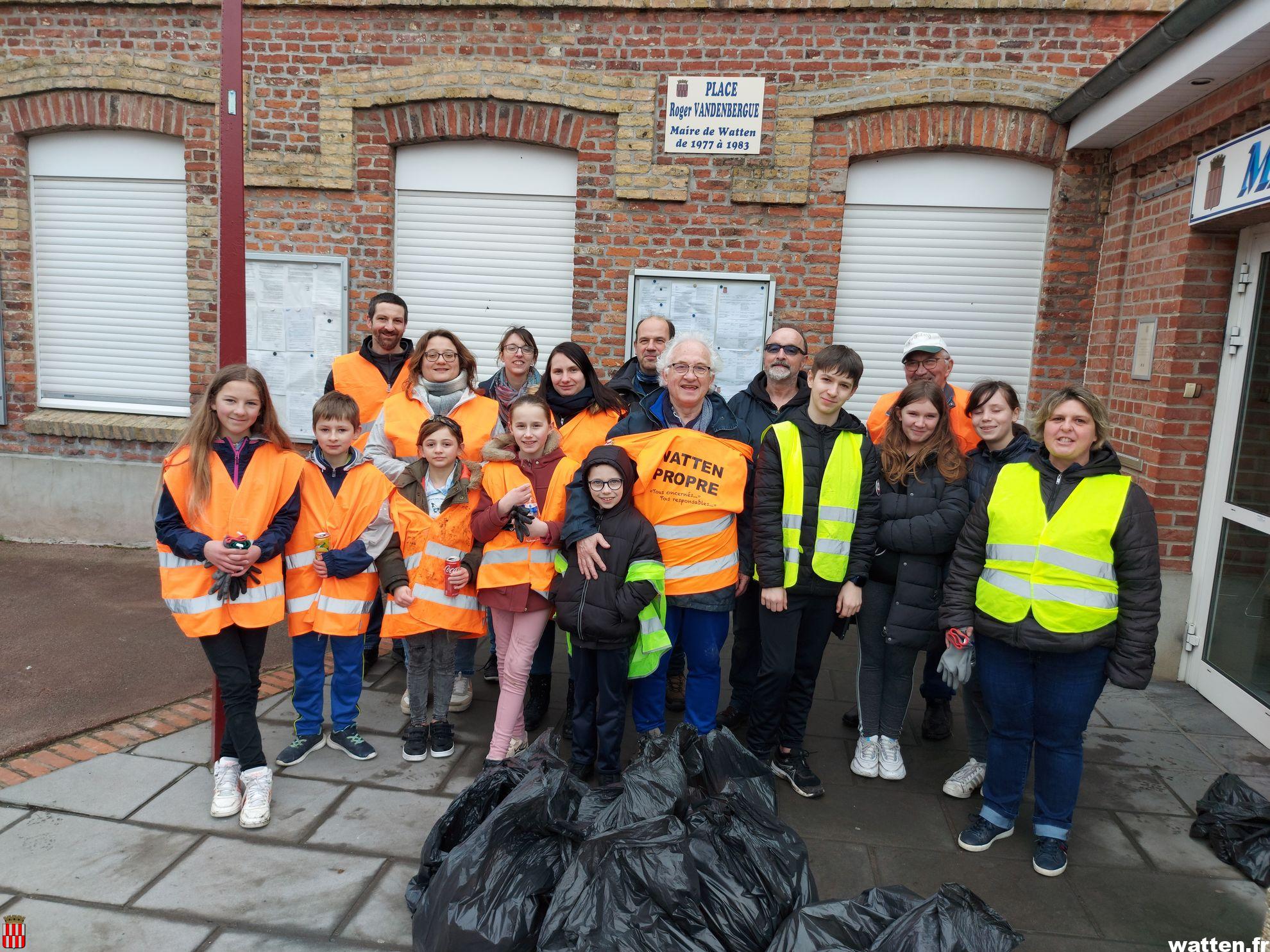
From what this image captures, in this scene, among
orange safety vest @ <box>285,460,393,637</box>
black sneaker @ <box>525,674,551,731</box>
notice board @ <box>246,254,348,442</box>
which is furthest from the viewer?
notice board @ <box>246,254,348,442</box>

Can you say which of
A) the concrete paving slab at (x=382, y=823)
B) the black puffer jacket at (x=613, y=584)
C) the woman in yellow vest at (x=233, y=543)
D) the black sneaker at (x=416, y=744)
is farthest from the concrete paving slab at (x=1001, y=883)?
the woman in yellow vest at (x=233, y=543)

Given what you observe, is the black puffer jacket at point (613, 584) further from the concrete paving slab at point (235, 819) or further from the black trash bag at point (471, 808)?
the concrete paving slab at point (235, 819)

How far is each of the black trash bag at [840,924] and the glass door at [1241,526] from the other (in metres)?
3.19

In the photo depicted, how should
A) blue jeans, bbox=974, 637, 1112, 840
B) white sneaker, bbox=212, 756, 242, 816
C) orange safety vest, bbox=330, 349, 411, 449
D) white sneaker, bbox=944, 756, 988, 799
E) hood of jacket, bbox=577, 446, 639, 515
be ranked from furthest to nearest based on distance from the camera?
orange safety vest, bbox=330, 349, 411, 449, white sneaker, bbox=944, 756, 988, 799, hood of jacket, bbox=577, 446, 639, 515, white sneaker, bbox=212, 756, 242, 816, blue jeans, bbox=974, 637, 1112, 840

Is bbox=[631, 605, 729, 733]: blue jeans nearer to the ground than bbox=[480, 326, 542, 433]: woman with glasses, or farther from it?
nearer to the ground

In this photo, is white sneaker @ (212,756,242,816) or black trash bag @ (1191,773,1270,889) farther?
white sneaker @ (212,756,242,816)

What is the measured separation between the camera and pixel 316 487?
3.69 m

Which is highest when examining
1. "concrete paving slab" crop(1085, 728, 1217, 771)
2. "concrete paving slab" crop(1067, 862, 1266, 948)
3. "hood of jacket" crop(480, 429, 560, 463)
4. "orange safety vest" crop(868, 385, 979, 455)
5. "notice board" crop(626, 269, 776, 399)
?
"notice board" crop(626, 269, 776, 399)

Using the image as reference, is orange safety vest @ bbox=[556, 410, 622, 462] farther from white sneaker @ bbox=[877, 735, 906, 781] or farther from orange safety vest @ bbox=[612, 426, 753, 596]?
white sneaker @ bbox=[877, 735, 906, 781]

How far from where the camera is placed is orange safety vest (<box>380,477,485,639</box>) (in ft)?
12.8

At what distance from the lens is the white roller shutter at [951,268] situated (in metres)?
6.14

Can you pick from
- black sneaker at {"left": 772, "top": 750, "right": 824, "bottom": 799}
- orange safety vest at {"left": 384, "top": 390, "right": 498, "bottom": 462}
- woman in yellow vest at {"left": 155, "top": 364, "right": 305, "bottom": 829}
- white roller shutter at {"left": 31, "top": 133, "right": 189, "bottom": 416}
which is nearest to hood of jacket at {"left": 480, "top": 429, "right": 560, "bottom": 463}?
orange safety vest at {"left": 384, "top": 390, "right": 498, "bottom": 462}

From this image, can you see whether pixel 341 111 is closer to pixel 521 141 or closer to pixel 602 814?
pixel 521 141

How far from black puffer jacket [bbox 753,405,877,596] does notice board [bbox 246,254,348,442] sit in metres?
4.40
